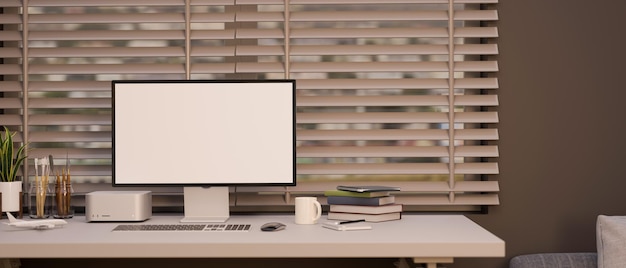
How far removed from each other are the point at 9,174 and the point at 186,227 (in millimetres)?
795

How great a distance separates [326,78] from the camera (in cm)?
315

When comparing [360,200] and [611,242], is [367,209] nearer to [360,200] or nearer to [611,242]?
[360,200]

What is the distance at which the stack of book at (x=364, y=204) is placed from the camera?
280 centimetres

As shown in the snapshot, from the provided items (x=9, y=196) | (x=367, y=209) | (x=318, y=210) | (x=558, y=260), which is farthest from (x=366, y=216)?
(x=9, y=196)

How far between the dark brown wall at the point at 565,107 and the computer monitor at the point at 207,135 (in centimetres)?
92

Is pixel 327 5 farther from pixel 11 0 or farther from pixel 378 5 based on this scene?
pixel 11 0

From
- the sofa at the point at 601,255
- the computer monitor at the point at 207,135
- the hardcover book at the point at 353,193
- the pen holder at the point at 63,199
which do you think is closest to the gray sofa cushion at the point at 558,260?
the sofa at the point at 601,255

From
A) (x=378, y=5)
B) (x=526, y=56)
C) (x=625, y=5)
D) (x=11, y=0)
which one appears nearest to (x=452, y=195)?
(x=526, y=56)

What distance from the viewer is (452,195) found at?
10.1 ft

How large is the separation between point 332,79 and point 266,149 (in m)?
0.46

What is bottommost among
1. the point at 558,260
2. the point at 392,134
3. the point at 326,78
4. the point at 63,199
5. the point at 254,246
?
the point at 558,260

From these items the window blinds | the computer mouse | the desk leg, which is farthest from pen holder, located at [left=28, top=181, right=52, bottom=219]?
the desk leg

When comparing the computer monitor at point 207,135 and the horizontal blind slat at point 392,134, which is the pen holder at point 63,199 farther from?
the horizontal blind slat at point 392,134

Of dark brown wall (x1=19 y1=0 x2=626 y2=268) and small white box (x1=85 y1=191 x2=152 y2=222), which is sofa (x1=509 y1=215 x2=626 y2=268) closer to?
dark brown wall (x1=19 y1=0 x2=626 y2=268)
